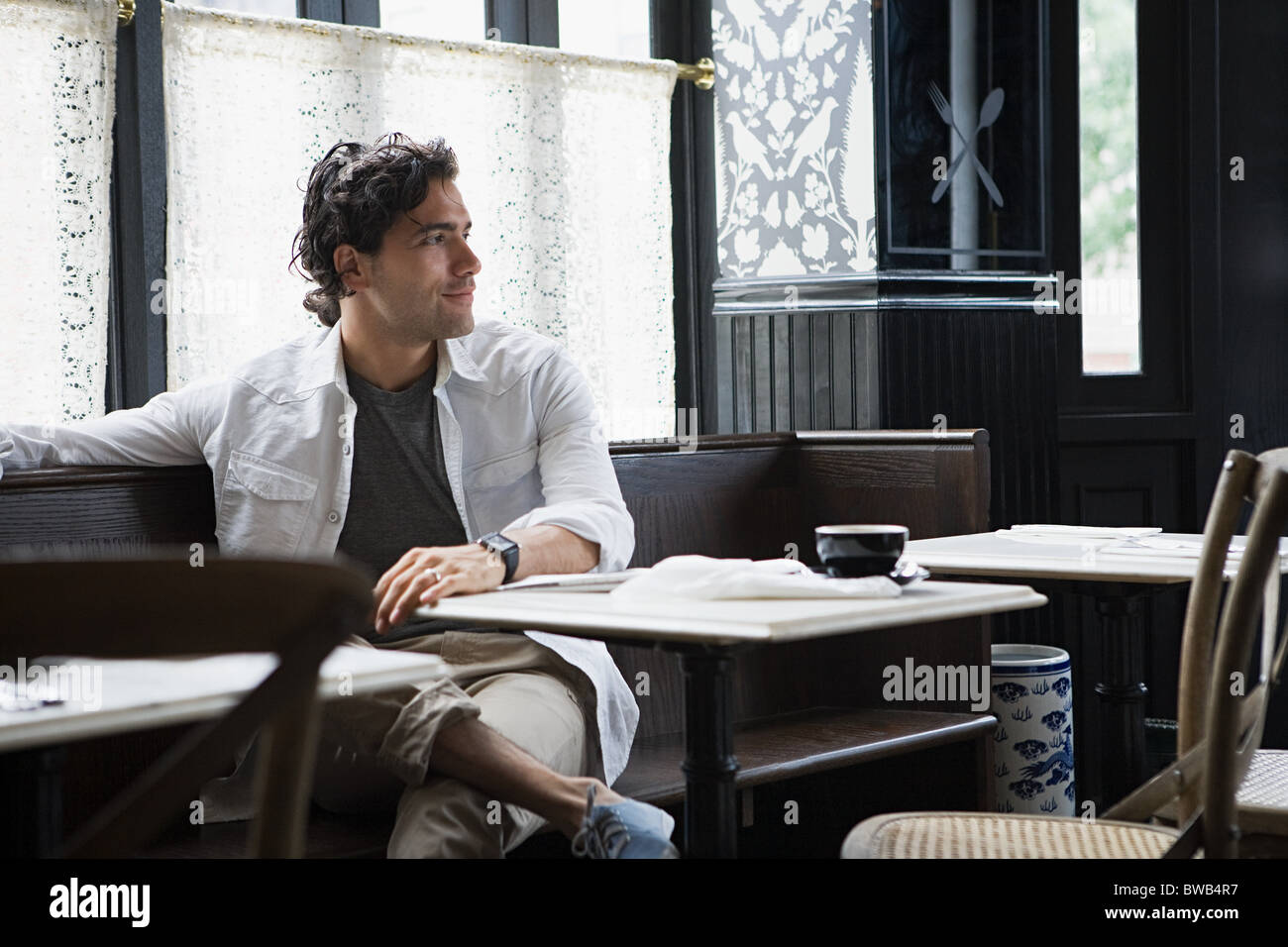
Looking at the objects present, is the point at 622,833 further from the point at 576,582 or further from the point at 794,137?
the point at 794,137

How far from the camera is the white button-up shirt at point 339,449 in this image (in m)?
2.47

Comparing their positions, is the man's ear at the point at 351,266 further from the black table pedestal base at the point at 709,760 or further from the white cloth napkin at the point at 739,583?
the black table pedestal base at the point at 709,760

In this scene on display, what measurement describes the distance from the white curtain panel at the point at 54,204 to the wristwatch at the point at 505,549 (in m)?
1.16

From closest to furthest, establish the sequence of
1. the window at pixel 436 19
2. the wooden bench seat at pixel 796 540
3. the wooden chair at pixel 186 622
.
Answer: the wooden chair at pixel 186 622 < the wooden bench seat at pixel 796 540 < the window at pixel 436 19

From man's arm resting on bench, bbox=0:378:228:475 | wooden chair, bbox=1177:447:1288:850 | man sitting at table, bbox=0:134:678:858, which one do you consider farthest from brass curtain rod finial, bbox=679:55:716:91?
wooden chair, bbox=1177:447:1288:850

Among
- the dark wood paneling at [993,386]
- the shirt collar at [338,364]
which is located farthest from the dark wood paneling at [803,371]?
the shirt collar at [338,364]

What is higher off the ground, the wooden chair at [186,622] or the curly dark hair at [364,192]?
the curly dark hair at [364,192]

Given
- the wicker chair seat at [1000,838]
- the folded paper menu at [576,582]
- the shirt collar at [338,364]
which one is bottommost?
the wicker chair seat at [1000,838]

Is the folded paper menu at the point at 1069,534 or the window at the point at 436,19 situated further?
the window at the point at 436,19

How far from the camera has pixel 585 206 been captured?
380cm

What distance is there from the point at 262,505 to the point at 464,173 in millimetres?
1334

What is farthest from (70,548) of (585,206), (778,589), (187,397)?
(585,206)
